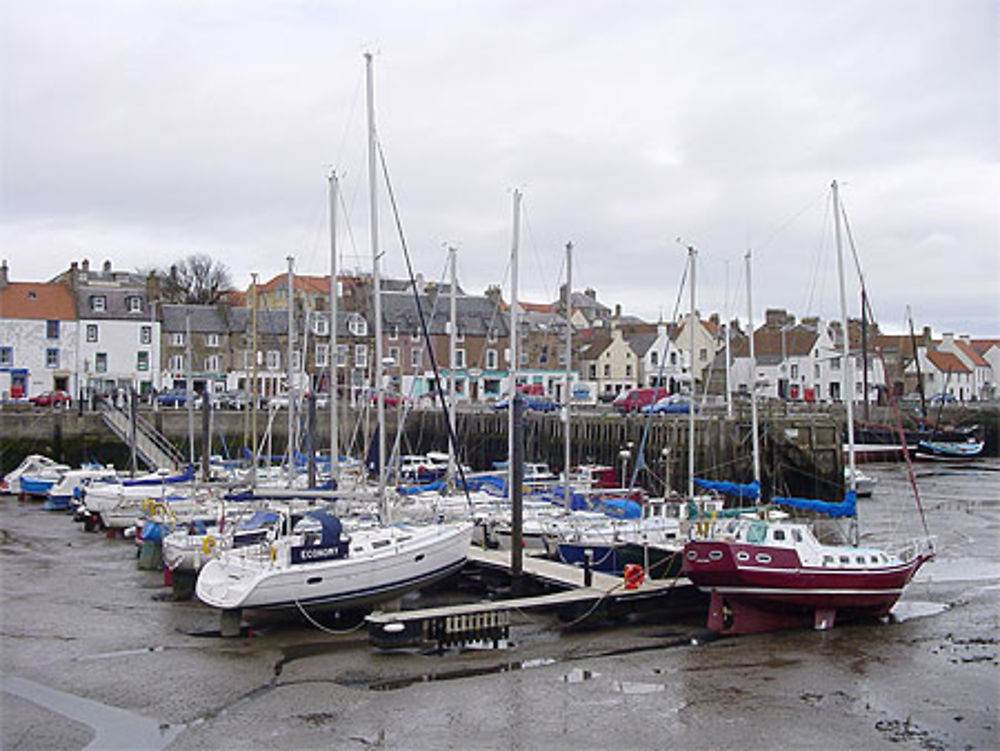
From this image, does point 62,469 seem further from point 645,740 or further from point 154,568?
point 645,740

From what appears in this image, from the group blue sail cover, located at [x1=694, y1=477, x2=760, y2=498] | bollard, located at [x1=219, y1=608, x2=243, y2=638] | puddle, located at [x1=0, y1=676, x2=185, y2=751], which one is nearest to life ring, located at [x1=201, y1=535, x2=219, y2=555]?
bollard, located at [x1=219, y1=608, x2=243, y2=638]

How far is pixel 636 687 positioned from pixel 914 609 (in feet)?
33.1

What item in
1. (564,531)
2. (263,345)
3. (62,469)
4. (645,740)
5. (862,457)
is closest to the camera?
(645,740)

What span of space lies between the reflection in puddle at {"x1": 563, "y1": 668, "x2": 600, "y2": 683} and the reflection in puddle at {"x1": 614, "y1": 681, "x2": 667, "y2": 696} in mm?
589

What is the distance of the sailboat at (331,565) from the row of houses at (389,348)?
100ft

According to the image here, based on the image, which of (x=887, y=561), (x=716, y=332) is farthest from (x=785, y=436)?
(x=716, y=332)

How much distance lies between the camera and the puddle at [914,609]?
23938 mm

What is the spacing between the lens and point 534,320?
86.1m

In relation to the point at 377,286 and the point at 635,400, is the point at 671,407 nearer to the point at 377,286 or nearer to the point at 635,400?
the point at 635,400

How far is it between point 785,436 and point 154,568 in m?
24.7

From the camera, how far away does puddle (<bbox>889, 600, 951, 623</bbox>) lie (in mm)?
23938

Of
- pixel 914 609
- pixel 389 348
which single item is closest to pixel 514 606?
pixel 914 609

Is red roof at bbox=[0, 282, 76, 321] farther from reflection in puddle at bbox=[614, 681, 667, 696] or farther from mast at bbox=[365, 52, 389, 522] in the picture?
reflection in puddle at bbox=[614, 681, 667, 696]

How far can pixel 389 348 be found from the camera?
7681cm
